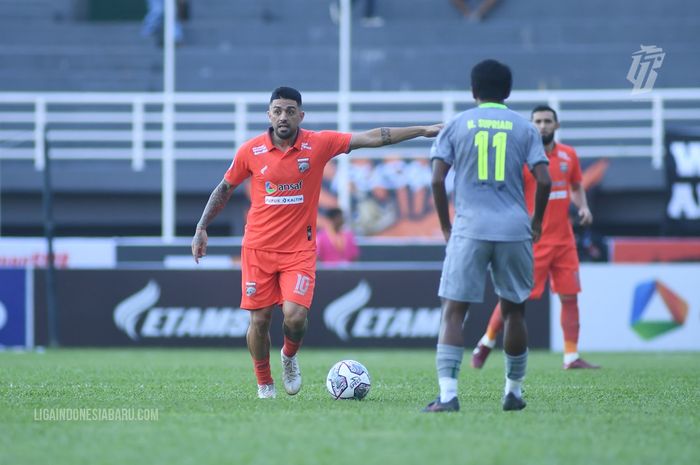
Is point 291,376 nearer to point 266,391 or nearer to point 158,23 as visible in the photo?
point 266,391

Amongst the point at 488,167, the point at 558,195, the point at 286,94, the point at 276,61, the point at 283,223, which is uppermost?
the point at 276,61

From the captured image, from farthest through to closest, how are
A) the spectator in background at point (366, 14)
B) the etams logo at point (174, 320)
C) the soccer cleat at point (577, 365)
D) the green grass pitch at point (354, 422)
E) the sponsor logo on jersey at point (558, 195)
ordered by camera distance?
1. the spectator in background at point (366, 14)
2. the etams logo at point (174, 320)
3. the sponsor logo on jersey at point (558, 195)
4. the soccer cleat at point (577, 365)
5. the green grass pitch at point (354, 422)

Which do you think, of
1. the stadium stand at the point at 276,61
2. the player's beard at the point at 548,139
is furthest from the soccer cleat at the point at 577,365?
the stadium stand at the point at 276,61

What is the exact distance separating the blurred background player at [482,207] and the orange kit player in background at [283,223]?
4.58 ft

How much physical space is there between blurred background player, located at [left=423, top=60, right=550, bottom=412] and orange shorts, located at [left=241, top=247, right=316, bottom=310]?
5.31ft

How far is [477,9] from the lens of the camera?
26.1 metres

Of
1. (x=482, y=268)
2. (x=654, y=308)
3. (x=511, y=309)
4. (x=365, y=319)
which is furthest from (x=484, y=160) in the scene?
(x=654, y=308)

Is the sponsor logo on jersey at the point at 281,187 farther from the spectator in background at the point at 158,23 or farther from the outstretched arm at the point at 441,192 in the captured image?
the spectator in background at the point at 158,23

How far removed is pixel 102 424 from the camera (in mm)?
7188

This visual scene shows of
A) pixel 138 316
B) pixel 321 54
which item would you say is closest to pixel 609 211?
pixel 321 54

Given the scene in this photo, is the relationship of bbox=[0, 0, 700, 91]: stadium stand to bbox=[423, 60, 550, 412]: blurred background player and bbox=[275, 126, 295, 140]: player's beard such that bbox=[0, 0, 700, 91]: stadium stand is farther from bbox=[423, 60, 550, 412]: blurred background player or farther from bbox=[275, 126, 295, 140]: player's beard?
bbox=[423, 60, 550, 412]: blurred background player

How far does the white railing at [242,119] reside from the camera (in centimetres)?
2147

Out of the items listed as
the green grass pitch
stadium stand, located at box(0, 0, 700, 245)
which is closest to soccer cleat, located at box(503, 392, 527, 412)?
the green grass pitch

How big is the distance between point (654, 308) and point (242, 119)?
7871 mm
